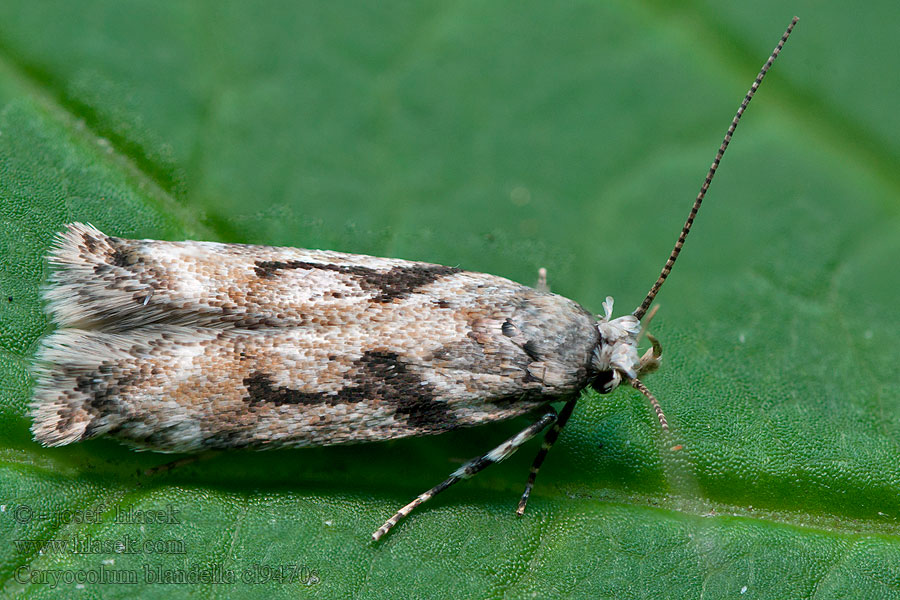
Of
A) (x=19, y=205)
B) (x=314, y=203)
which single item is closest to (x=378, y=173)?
(x=314, y=203)

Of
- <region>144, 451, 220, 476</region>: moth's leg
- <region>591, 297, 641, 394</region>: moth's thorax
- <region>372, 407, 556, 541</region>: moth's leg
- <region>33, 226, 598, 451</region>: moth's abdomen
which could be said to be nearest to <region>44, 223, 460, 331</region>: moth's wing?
<region>33, 226, 598, 451</region>: moth's abdomen

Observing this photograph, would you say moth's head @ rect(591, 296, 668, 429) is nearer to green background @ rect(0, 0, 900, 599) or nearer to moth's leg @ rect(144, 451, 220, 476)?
green background @ rect(0, 0, 900, 599)

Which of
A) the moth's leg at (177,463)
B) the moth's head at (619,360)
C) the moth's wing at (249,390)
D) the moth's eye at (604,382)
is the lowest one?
the moth's leg at (177,463)

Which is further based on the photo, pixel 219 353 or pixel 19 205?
pixel 19 205

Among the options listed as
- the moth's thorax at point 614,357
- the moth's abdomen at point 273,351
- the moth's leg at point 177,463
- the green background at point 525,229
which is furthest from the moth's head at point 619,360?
the moth's leg at point 177,463

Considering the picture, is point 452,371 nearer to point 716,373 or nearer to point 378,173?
point 378,173

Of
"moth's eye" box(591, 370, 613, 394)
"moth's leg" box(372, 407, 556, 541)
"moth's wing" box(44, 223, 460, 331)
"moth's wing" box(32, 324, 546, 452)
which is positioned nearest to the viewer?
"moth's wing" box(32, 324, 546, 452)

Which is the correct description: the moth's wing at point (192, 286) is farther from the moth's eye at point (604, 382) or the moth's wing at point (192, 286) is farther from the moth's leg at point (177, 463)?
the moth's eye at point (604, 382)
